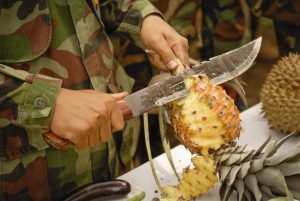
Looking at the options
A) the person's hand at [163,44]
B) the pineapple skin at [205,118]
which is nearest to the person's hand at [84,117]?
the pineapple skin at [205,118]

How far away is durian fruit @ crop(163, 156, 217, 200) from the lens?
102cm

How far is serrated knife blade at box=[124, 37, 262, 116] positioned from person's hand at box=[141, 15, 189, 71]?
0.09 metres

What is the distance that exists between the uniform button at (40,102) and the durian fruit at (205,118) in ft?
0.93

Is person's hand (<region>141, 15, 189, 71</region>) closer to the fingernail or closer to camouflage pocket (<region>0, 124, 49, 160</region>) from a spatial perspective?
the fingernail

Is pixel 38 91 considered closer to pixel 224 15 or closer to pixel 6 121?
pixel 6 121

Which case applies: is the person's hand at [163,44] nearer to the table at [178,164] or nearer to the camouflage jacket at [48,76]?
the camouflage jacket at [48,76]

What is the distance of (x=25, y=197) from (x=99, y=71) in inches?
13.6

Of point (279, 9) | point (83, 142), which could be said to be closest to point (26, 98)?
point (83, 142)

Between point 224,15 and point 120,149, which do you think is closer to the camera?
point 120,149

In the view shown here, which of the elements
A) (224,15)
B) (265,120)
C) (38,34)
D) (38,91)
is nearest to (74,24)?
(38,34)

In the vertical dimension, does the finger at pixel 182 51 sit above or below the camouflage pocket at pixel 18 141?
above

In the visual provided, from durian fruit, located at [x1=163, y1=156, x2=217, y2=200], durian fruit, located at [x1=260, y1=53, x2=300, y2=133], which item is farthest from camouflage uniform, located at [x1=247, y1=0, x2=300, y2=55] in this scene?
durian fruit, located at [x1=163, y1=156, x2=217, y2=200]

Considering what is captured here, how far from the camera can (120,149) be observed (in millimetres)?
1414

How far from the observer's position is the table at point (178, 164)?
116 centimetres
